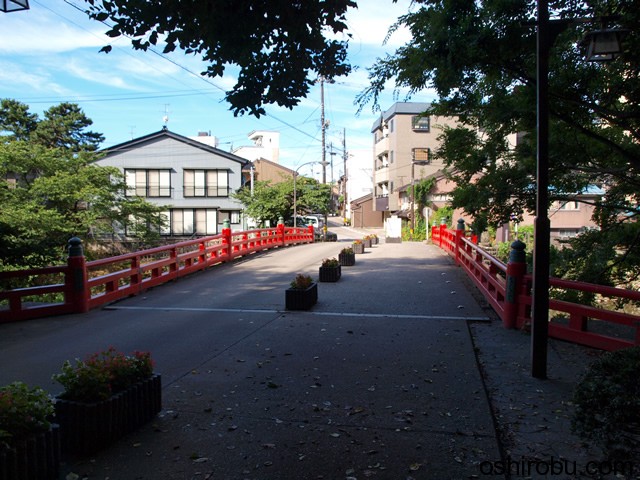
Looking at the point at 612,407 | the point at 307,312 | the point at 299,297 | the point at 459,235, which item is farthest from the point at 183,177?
the point at 612,407

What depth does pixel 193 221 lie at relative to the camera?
37.7m

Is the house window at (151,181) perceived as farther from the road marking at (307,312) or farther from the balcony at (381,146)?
the road marking at (307,312)

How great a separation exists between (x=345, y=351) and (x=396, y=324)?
1837 millimetres

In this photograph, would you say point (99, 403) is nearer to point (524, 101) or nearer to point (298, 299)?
point (298, 299)

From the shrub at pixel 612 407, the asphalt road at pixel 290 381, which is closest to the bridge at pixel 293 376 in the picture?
the asphalt road at pixel 290 381

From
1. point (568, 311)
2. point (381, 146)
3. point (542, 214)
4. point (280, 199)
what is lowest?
point (568, 311)

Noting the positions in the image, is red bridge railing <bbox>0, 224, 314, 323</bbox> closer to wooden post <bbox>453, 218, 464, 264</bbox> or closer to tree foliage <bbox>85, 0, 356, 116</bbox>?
tree foliage <bbox>85, 0, 356, 116</bbox>

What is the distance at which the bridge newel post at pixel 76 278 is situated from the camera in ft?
29.2

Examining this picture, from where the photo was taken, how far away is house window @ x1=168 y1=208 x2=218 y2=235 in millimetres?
37594

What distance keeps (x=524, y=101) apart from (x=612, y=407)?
5562 millimetres

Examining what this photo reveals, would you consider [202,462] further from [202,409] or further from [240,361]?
[240,361]

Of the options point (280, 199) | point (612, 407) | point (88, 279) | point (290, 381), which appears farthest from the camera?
point (280, 199)

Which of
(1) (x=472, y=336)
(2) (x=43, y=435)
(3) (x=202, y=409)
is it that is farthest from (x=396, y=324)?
(2) (x=43, y=435)

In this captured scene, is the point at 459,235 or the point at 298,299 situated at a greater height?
the point at 459,235
